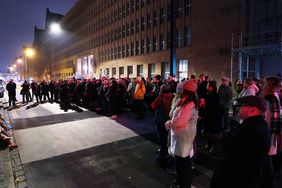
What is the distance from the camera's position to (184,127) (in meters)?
3.49

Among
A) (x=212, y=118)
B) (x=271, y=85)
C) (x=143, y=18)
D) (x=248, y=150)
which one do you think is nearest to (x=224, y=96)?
(x=212, y=118)

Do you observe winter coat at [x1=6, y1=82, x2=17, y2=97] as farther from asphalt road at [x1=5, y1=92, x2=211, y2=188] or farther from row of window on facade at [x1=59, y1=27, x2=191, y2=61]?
row of window on facade at [x1=59, y1=27, x2=191, y2=61]

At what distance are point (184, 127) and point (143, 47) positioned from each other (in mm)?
30405

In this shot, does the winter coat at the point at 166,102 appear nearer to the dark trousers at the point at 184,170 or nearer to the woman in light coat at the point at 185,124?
the woman in light coat at the point at 185,124

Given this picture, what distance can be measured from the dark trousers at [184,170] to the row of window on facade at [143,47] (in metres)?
23.1

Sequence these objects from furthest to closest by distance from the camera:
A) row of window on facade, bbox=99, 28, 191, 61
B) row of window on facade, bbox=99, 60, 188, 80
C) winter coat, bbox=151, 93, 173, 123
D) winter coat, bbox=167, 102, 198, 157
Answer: row of window on facade, bbox=99, 28, 191, 61 < row of window on facade, bbox=99, 60, 188, 80 < winter coat, bbox=151, 93, 173, 123 < winter coat, bbox=167, 102, 198, 157

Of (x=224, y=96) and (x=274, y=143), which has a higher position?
(x=224, y=96)

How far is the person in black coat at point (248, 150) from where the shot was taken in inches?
84.1

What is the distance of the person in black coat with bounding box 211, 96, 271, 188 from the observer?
2.14 metres

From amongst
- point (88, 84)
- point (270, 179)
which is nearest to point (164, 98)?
point (270, 179)

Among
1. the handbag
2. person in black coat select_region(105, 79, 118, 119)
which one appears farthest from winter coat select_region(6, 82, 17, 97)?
the handbag

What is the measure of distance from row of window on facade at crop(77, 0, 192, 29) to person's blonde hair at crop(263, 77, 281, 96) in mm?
22780

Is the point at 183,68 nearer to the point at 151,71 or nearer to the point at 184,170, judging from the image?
the point at 151,71

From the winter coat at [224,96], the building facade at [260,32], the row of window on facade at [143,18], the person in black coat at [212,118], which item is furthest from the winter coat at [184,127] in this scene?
the row of window on facade at [143,18]
